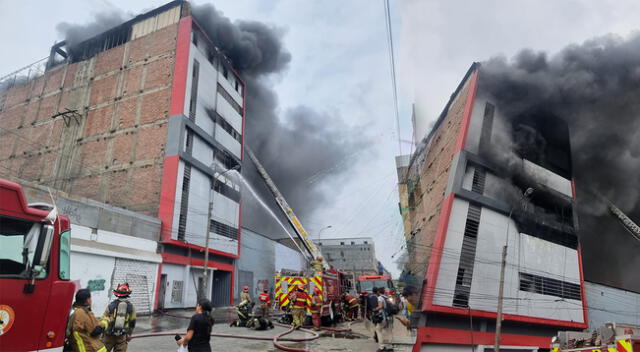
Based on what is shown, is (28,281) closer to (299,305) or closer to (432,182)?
(299,305)

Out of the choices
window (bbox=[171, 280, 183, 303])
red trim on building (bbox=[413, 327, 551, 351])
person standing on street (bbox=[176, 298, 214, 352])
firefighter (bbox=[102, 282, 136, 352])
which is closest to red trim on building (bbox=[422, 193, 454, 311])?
red trim on building (bbox=[413, 327, 551, 351])

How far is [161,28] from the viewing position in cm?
2900

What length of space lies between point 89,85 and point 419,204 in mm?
29127

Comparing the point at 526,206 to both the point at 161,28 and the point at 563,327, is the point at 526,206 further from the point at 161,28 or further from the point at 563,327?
the point at 161,28

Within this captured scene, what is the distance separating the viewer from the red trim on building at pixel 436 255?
2036 centimetres

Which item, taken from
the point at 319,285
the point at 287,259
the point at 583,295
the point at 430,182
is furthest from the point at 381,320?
the point at 287,259

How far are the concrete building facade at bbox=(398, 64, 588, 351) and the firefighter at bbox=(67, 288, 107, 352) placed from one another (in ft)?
61.1

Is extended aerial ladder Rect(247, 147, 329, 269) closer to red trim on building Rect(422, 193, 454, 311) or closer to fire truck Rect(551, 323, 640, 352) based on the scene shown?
red trim on building Rect(422, 193, 454, 311)

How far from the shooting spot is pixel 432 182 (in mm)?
25375

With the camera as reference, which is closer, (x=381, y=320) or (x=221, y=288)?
(x=381, y=320)

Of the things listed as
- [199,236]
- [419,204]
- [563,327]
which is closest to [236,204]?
[199,236]

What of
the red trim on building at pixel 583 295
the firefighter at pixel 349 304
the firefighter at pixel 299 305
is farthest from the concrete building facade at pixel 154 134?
the red trim on building at pixel 583 295

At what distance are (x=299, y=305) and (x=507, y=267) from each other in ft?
50.5

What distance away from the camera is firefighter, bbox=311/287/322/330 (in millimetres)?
12555
